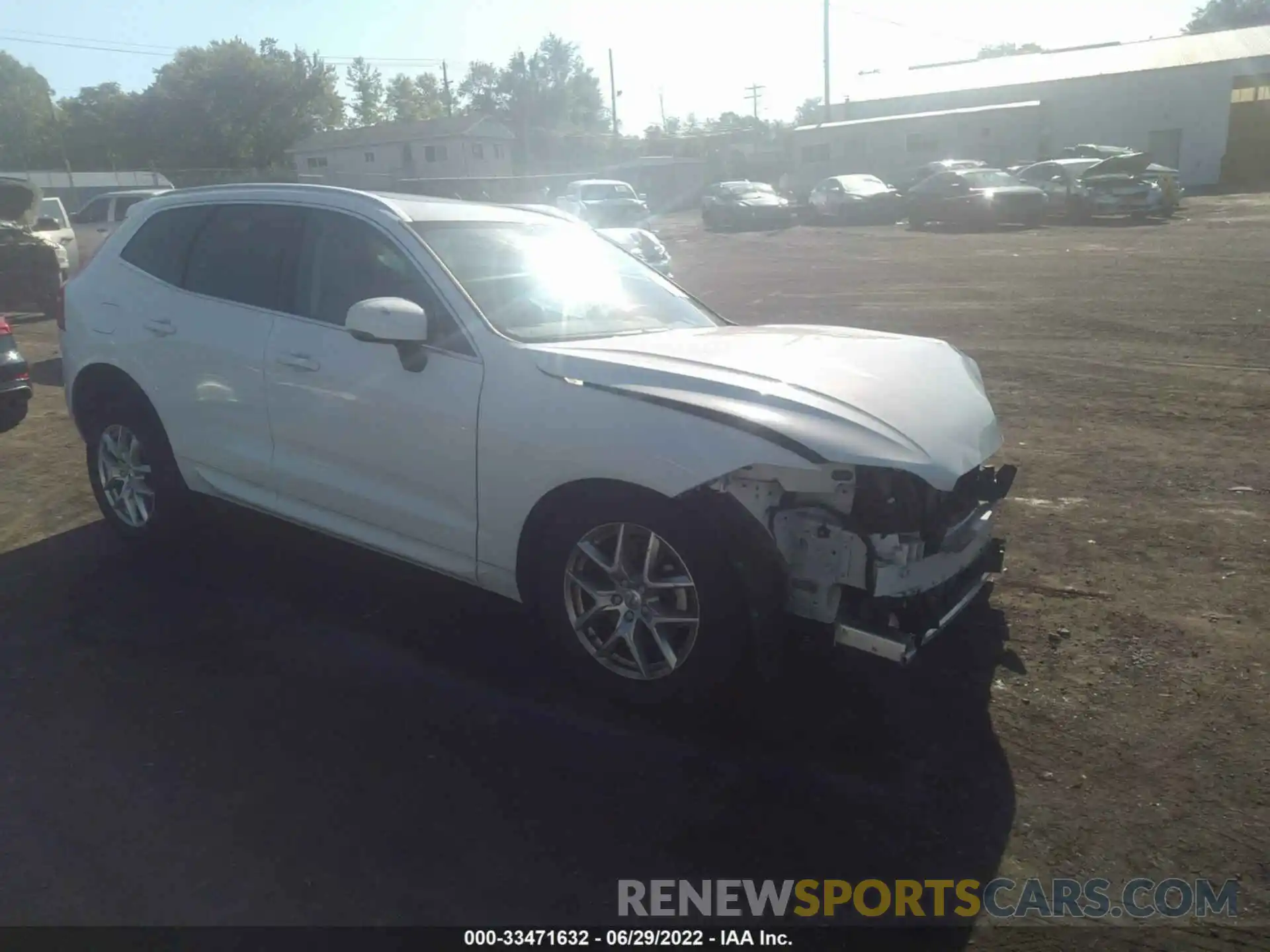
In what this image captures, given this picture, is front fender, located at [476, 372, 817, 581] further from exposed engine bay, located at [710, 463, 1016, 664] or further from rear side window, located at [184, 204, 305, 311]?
rear side window, located at [184, 204, 305, 311]

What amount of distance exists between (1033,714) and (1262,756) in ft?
2.39

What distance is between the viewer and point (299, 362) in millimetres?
4691

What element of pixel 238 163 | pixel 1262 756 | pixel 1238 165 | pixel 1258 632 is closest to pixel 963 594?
pixel 1262 756

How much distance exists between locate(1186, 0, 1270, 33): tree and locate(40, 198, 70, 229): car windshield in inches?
4272

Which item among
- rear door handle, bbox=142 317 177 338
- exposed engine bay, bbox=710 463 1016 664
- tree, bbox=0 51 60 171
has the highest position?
tree, bbox=0 51 60 171

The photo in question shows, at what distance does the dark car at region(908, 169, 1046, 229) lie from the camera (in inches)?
1083

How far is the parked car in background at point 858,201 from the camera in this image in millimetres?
33594

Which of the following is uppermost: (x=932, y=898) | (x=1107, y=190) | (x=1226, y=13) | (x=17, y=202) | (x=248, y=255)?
(x=1226, y=13)

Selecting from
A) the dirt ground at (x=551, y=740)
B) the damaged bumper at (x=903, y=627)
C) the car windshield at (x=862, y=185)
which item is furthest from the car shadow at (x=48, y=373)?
the car windshield at (x=862, y=185)

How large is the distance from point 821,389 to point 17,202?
52.4 feet

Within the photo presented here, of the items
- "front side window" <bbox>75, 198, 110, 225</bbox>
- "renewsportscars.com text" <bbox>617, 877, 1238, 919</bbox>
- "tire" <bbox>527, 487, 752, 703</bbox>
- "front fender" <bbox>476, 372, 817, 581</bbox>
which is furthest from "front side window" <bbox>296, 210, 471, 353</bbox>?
"front side window" <bbox>75, 198, 110, 225</bbox>

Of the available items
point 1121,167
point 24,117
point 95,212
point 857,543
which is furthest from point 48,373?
point 24,117

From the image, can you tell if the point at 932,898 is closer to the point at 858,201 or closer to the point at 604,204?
the point at 604,204

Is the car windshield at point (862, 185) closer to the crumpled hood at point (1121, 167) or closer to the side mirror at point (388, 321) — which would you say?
the crumpled hood at point (1121, 167)
